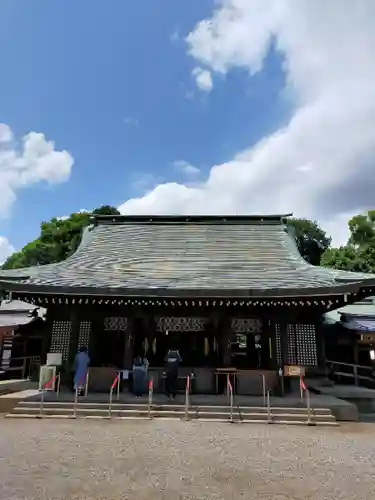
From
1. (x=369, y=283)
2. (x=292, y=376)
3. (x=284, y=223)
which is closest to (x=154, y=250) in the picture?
(x=284, y=223)

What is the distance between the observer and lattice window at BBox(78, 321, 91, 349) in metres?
12.8

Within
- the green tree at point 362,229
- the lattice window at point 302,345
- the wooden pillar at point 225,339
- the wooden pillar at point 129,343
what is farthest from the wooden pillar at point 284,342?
the green tree at point 362,229

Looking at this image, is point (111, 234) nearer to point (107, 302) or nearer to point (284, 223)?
point (107, 302)

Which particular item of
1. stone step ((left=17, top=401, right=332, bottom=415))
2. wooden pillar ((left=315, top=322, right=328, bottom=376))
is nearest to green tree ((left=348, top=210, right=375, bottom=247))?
wooden pillar ((left=315, top=322, right=328, bottom=376))

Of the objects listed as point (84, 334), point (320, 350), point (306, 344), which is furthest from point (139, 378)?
point (320, 350)

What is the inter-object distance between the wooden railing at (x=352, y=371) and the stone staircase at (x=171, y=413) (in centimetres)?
573

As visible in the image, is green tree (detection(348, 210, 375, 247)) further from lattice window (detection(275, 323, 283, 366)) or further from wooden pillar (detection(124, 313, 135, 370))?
wooden pillar (detection(124, 313, 135, 370))

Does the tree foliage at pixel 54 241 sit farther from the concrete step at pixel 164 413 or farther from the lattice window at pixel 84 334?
the concrete step at pixel 164 413

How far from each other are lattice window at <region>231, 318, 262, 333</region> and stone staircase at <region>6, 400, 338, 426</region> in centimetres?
316

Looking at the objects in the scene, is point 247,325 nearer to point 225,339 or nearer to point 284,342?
point 225,339

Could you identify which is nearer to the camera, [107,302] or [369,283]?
[369,283]

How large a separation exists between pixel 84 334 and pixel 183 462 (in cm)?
776

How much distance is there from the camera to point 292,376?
11812mm

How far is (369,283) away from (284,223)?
791 cm
